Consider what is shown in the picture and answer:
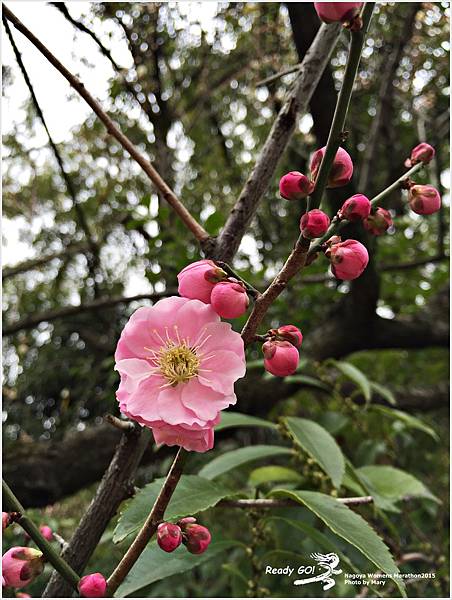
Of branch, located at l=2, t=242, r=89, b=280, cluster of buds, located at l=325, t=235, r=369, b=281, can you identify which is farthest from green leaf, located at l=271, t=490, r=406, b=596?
branch, located at l=2, t=242, r=89, b=280

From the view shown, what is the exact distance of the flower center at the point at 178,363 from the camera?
0.38 metres

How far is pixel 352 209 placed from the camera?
0.36 metres

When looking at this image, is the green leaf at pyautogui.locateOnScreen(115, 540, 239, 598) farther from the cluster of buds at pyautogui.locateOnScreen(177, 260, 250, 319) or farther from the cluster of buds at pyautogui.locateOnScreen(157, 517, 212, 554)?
the cluster of buds at pyautogui.locateOnScreen(177, 260, 250, 319)

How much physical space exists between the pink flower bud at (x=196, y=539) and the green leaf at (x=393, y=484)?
17.1 inches

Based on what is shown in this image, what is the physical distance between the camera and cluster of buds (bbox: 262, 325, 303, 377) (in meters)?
0.34

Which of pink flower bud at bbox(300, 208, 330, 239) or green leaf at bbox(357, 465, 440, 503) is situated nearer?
pink flower bud at bbox(300, 208, 330, 239)

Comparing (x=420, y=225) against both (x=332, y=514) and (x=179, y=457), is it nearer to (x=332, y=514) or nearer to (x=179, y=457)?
(x=332, y=514)

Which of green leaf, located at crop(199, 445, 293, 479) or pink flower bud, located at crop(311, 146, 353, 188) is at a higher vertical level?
pink flower bud, located at crop(311, 146, 353, 188)

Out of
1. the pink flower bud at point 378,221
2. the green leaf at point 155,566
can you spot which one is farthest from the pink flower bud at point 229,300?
the green leaf at point 155,566

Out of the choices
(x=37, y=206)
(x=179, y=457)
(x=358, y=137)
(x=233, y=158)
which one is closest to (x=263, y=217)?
(x=233, y=158)

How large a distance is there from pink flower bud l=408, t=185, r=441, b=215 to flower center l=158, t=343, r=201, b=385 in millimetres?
184

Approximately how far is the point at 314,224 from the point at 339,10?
111 mm

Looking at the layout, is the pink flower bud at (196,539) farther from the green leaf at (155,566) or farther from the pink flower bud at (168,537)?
the green leaf at (155,566)

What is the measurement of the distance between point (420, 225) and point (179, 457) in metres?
1.76
